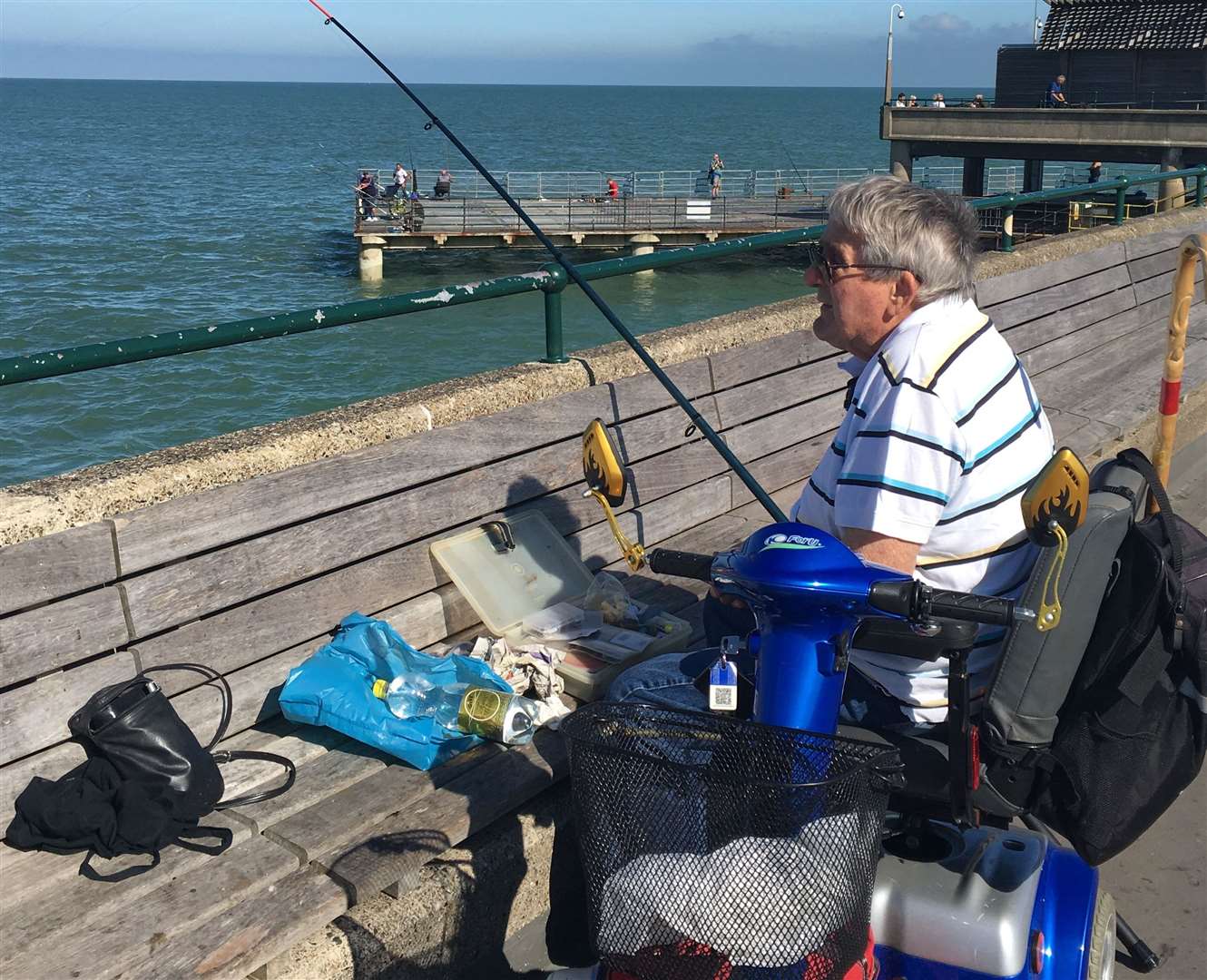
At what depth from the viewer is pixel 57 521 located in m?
3.17

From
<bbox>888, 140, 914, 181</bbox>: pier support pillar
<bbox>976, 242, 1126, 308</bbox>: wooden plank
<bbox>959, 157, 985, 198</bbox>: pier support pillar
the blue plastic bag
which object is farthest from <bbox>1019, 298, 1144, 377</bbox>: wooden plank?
<bbox>959, 157, 985, 198</bbox>: pier support pillar

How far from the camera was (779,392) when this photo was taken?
18.5 ft

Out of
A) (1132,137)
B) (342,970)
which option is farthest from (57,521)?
(1132,137)

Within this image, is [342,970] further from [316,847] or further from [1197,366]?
[1197,366]

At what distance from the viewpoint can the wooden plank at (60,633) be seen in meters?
3.06

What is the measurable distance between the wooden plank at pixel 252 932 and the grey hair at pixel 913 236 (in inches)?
71.4

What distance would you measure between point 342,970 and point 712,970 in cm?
119

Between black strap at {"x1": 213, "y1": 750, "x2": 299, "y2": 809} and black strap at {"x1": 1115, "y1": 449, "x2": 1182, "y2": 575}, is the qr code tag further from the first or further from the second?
black strap at {"x1": 213, "y1": 750, "x2": 299, "y2": 809}

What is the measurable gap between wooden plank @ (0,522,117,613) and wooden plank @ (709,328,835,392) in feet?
8.85

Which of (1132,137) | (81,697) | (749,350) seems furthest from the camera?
(1132,137)

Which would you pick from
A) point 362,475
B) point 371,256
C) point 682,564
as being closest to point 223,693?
point 362,475

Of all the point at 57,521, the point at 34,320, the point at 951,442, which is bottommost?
the point at 34,320

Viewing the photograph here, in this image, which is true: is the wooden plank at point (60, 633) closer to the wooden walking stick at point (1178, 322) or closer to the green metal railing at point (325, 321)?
the green metal railing at point (325, 321)

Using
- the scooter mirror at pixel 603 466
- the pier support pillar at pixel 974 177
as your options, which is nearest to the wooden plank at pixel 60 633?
the scooter mirror at pixel 603 466
